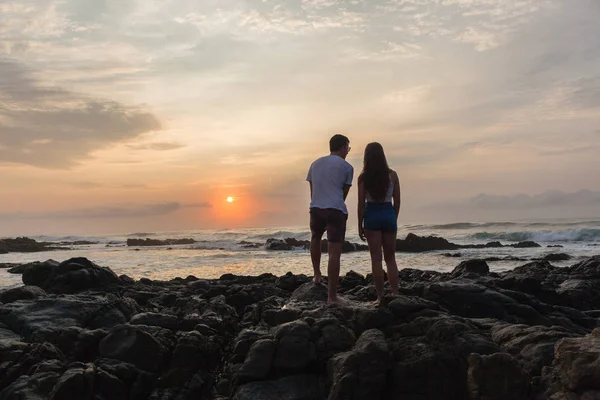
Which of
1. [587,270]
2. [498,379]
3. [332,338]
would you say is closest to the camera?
[498,379]

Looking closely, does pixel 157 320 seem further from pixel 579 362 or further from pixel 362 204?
pixel 579 362

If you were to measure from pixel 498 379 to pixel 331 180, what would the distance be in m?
3.83

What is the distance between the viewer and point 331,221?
24.5 feet

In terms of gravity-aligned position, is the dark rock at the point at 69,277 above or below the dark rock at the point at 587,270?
above

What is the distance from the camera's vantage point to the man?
24.3 ft

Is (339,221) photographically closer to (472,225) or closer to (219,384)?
(219,384)

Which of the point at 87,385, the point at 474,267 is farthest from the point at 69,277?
the point at 474,267

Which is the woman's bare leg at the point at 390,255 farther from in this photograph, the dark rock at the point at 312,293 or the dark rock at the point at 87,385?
A: the dark rock at the point at 87,385

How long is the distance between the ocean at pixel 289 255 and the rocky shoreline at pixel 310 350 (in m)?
10.8

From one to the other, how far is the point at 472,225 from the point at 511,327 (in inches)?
2377

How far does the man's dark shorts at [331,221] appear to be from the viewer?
293 inches

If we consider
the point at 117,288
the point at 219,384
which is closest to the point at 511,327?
the point at 219,384

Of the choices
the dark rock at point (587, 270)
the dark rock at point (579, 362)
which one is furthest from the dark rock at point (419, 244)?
the dark rock at point (579, 362)

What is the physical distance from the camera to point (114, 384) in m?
5.66
